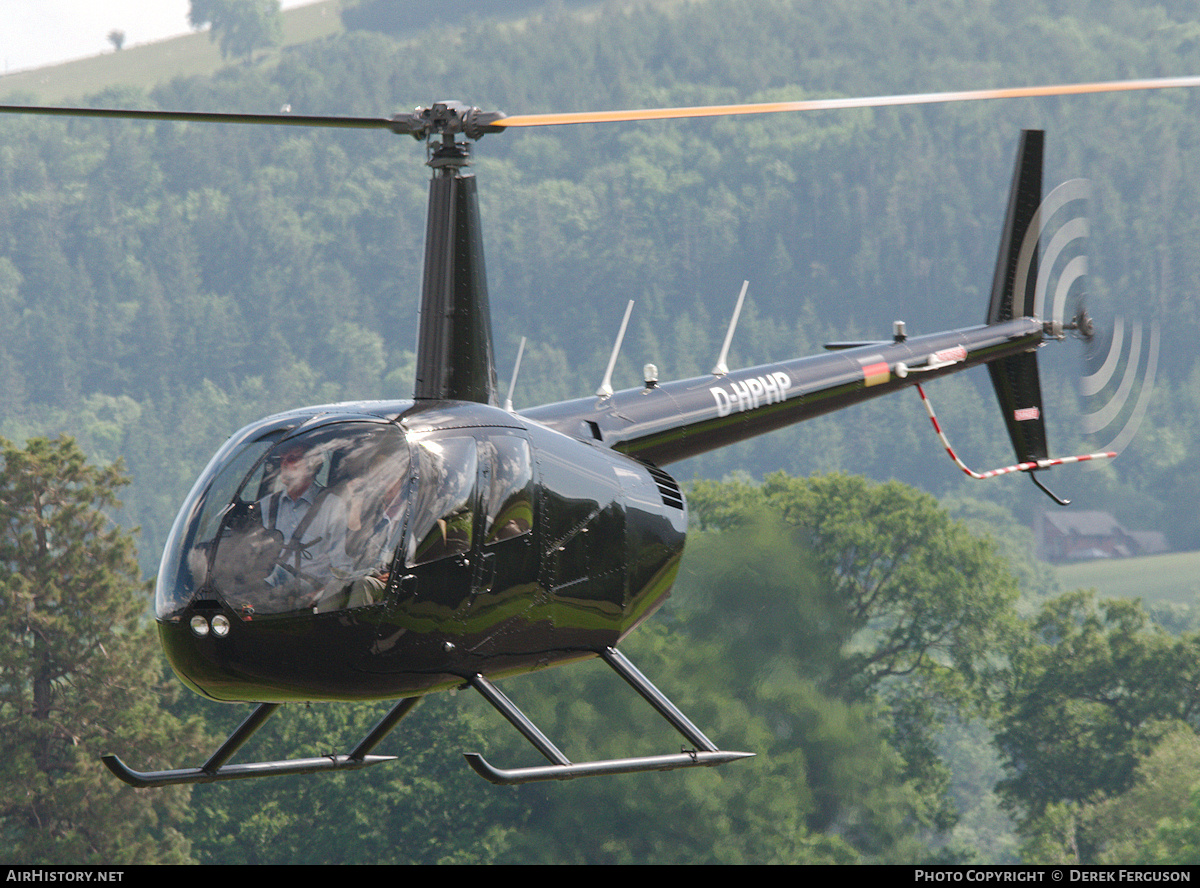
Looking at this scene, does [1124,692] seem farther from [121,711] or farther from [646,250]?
[646,250]

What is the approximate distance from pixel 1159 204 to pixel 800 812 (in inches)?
5320

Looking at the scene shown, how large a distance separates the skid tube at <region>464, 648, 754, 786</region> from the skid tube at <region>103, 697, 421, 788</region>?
77 centimetres

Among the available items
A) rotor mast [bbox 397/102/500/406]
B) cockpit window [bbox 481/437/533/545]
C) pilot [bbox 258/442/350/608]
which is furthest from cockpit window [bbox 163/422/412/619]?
rotor mast [bbox 397/102/500/406]

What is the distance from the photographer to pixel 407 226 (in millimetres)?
184500

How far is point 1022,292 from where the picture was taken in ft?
49.9

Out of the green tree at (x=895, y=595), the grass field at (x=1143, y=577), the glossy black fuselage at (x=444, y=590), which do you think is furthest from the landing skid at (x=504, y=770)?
the grass field at (x=1143, y=577)

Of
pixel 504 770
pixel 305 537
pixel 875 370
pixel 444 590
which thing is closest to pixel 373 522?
pixel 305 537

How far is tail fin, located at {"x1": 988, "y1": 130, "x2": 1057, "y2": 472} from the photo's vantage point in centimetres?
1519

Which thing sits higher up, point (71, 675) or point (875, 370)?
point (875, 370)

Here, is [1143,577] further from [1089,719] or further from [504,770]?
[504,770]

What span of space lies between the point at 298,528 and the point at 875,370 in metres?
6.42

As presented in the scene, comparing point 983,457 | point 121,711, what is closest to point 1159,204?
point 983,457

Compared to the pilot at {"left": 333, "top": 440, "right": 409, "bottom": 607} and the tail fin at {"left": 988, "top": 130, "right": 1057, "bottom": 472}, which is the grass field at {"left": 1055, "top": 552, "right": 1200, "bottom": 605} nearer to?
the tail fin at {"left": 988, "top": 130, "right": 1057, "bottom": 472}

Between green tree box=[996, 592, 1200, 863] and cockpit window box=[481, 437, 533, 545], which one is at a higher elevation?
cockpit window box=[481, 437, 533, 545]
